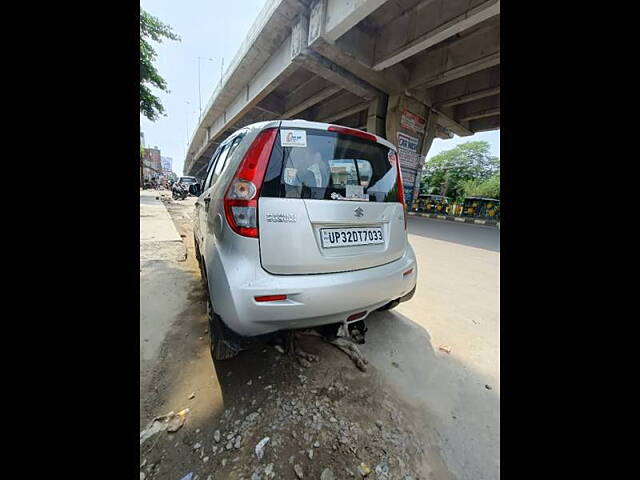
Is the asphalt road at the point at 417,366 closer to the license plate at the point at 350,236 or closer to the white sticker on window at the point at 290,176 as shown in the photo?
the license plate at the point at 350,236

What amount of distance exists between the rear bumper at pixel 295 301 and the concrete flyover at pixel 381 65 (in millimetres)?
4715

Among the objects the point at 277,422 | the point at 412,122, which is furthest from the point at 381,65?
the point at 277,422

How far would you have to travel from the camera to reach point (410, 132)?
888 cm

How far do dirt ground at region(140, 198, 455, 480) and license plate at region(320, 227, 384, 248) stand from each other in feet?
2.94

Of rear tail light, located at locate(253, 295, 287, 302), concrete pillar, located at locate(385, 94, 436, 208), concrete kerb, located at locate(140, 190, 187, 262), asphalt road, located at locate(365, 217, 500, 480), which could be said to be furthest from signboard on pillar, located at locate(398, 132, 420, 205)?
rear tail light, located at locate(253, 295, 287, 302)

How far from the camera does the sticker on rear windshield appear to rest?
1458mm

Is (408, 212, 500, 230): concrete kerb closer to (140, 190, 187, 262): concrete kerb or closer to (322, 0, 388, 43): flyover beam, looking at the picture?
(322, 0, 388, 43): flyover beam

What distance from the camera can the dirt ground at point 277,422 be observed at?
1107 millimetres

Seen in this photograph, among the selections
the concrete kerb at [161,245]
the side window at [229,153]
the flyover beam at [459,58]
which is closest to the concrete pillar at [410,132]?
the flyover beam at [459,58]
